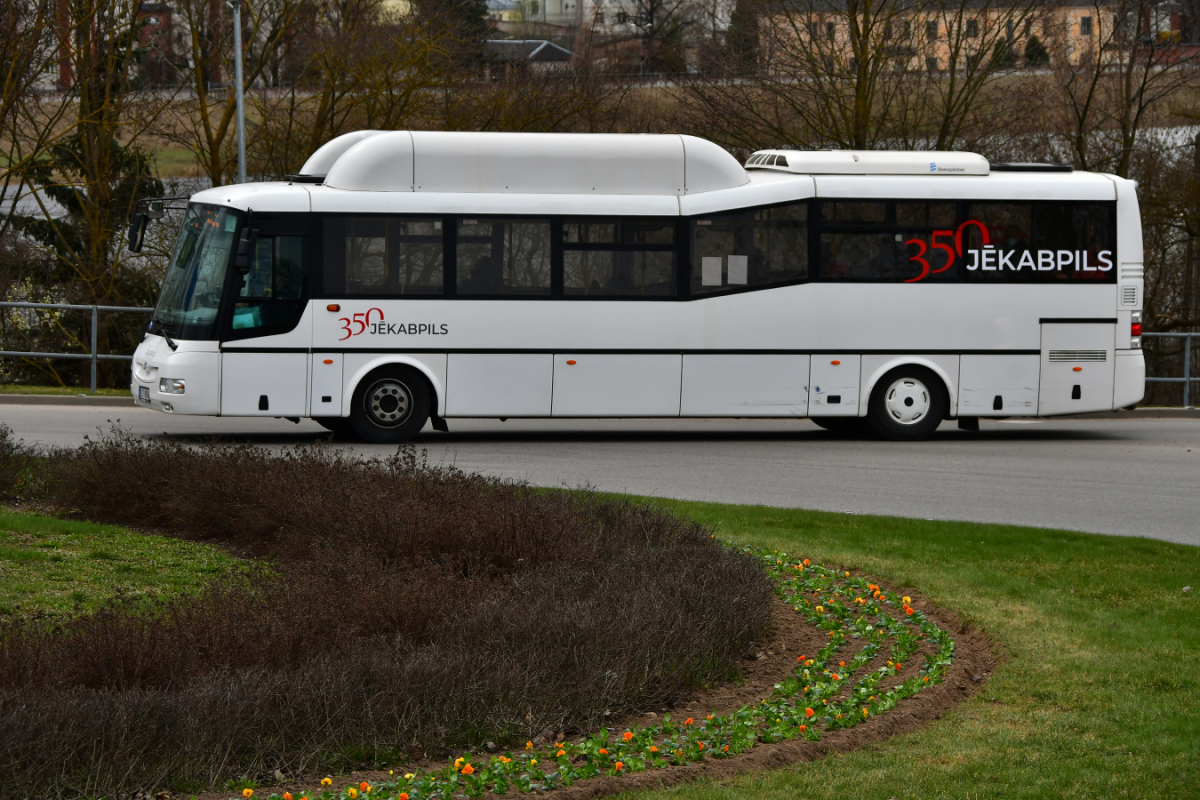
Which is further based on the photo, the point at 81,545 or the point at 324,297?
the point at 324,297

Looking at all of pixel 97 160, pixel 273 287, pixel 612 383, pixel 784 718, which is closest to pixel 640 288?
pixel 612 383

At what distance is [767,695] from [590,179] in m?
11.9

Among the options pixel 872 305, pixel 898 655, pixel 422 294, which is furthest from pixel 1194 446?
pixel 898 655

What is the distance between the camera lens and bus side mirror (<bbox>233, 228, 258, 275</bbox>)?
1634 cm

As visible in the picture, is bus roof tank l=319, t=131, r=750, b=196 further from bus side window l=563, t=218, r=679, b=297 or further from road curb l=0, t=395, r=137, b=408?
road curb l=0, t=395, r=137, b=408

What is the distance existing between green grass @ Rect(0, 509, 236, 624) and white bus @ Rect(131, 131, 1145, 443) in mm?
7182

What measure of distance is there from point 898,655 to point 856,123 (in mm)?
20501

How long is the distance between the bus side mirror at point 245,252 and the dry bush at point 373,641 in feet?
23.1

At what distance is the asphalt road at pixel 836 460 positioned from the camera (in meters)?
12.6

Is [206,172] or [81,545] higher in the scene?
[206,172]

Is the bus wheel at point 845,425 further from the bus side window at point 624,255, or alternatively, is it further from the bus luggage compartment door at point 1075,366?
the bus side window at point 624,255

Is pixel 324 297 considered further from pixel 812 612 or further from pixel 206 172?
pixel 206 172

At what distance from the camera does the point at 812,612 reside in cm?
801

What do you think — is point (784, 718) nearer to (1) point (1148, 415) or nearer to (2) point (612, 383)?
(2) point (612, 383)
